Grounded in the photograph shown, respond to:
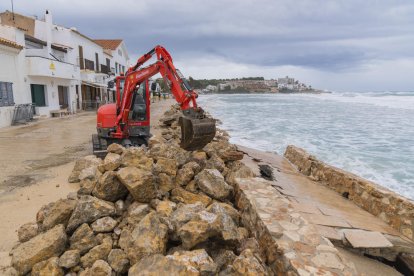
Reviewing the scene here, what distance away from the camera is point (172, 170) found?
5.50 m

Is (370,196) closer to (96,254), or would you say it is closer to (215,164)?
(215,164)

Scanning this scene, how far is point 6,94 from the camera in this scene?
17.3 meters

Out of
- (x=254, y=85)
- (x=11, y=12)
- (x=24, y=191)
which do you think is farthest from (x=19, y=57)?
(x=254, y=85)

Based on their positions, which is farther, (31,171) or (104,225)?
(31,171)

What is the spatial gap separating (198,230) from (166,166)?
222cm

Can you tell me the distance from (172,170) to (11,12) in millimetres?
27438

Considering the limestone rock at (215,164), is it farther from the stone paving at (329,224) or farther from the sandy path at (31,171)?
the sandy path at (31,171)

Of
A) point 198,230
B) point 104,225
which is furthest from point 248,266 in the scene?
point 104,225

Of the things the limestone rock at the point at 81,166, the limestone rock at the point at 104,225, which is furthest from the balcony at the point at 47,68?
the limestone rock at the point at 104,225

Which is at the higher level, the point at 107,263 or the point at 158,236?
the point at 158,236

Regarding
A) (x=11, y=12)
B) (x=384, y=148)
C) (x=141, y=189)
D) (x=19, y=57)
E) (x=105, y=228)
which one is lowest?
(x=384, y=148)

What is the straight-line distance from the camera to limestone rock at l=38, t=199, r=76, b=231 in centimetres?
396

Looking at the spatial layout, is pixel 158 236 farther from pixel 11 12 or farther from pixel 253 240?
pixel 11 12

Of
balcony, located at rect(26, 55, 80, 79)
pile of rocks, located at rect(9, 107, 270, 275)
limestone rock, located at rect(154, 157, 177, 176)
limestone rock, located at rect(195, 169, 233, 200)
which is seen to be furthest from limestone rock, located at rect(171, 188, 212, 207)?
balcony, located at rect(26, 55, 80, 79)
